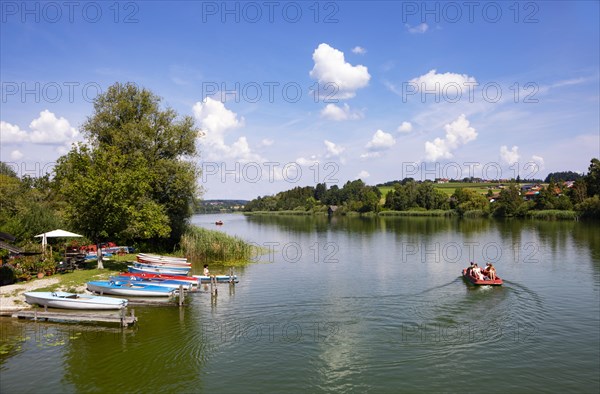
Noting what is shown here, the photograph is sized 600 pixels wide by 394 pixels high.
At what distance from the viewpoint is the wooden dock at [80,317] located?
22.3 metres

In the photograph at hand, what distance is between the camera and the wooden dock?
879 inches

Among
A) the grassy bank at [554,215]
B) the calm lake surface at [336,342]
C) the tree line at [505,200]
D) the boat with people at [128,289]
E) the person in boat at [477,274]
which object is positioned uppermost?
the tree line at [505,200]

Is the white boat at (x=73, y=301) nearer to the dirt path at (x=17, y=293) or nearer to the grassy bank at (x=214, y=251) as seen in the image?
the dirt path at (x=17, y=293)

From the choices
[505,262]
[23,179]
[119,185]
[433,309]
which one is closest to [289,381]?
[433,309]

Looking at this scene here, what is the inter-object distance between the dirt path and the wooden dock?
1206 mm

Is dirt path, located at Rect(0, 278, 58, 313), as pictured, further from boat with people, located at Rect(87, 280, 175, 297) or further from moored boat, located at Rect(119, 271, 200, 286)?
moored boat, located at Rect(119, 271, 200, 286)

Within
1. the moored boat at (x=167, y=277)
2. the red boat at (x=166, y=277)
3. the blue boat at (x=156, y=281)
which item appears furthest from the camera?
the red boat at (x=166, y=277)

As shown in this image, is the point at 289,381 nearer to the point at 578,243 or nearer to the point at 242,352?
the point at 242,352

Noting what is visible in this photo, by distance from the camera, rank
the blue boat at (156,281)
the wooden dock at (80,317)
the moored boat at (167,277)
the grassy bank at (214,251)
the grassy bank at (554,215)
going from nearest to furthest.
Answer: the wooden dock at (80,317) → the blue boat at (156,281) → the moored boat at (167,277) → the grassy bank at (214,251) → the grassy bank at (554,215)

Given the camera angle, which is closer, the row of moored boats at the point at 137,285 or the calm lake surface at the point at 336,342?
the calm lake surface at the point at 336,342

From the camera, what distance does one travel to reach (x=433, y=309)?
90.1ft

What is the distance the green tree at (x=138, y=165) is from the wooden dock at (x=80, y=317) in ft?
40.0

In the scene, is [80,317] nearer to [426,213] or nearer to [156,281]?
[156,281]

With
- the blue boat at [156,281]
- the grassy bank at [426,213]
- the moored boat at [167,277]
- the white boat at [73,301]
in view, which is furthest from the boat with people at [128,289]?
the grassy bank at [426,213]
